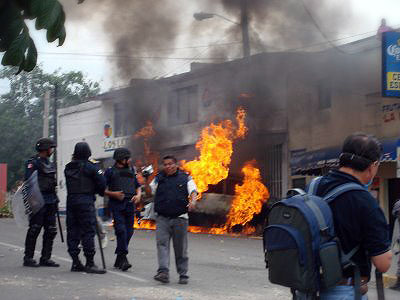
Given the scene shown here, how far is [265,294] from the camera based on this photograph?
8.61 meters

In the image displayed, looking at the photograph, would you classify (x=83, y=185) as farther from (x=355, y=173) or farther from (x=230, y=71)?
(x=230, y=71)

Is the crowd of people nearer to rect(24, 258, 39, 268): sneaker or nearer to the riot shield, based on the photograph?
rect(24, 258, 39, 268): sneaker

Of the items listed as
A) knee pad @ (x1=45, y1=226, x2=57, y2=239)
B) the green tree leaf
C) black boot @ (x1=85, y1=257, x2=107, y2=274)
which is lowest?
black boot @ (x1=85, y1=257, x2=107, y2=274)

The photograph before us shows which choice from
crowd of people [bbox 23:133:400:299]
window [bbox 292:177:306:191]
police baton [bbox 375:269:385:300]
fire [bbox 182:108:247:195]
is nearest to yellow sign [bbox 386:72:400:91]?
fire [bbox 182:108:247:195]

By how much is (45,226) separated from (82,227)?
0.69 meters

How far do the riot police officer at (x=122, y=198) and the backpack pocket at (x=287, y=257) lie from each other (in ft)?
20.4

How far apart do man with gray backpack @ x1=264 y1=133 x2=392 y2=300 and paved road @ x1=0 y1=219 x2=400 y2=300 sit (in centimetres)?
430

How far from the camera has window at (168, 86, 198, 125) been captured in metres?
29.3

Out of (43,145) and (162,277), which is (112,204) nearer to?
(43,145)

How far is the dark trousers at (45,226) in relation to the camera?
988 centimetres

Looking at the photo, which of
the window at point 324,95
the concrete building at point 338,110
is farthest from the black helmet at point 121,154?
the window at point 324,95

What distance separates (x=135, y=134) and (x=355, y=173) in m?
25.7

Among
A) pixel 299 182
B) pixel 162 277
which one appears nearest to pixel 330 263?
pixel 162 277

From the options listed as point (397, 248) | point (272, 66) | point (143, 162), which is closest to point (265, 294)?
point (397, 248)
